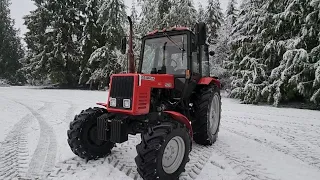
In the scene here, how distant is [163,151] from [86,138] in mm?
1534

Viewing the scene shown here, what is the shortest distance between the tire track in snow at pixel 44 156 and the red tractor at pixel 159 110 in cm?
54

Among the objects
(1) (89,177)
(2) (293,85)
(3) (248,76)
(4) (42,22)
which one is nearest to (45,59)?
(4) (42,22)

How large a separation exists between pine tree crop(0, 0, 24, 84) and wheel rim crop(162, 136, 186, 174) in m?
35.8

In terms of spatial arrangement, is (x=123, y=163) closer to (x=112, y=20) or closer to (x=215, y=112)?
(x=215, y=112)

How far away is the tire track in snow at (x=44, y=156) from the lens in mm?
3780

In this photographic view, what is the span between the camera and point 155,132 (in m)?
3.36

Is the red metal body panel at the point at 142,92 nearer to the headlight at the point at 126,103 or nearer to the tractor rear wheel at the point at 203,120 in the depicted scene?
the headlight at the point at 126,103

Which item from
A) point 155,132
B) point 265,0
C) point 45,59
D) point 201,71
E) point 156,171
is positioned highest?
point 265,0

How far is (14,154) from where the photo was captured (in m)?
4.53

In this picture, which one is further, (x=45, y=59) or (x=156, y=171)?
(x=45, y=59)

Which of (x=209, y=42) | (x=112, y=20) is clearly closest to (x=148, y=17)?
(x=112, y=20)

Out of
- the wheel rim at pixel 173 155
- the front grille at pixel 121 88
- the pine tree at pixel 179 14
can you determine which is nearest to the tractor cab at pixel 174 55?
the front grille at pixel 121 88

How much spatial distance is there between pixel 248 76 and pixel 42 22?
2191cm

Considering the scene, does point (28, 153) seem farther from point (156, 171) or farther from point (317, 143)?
point (317, 143)
